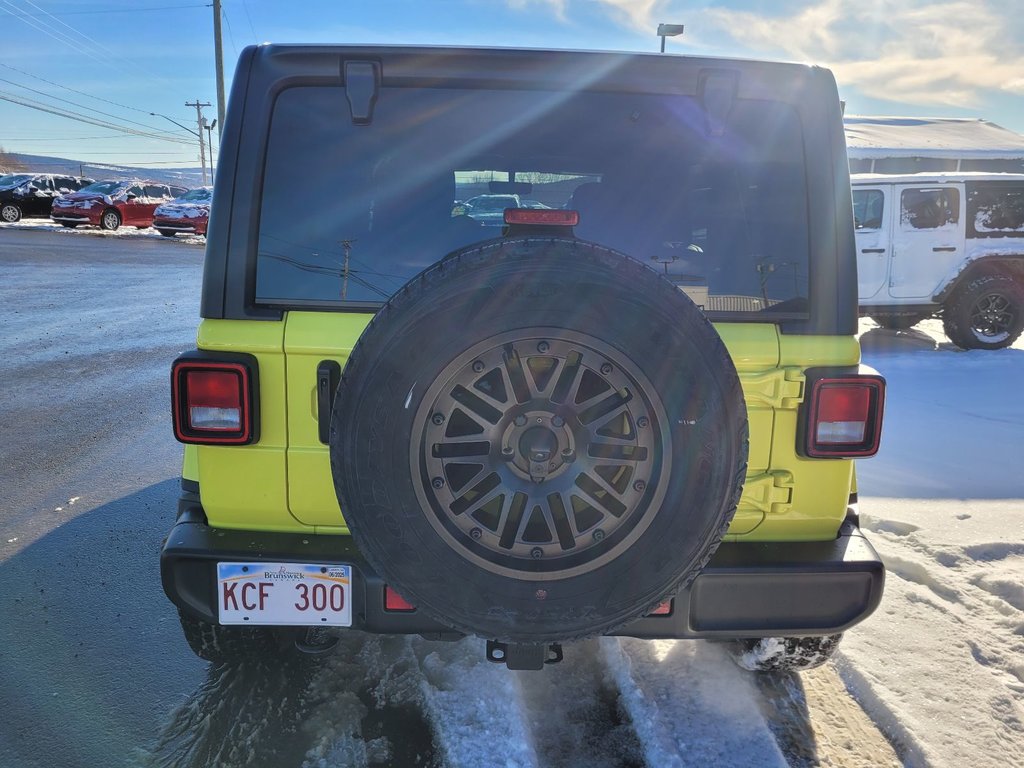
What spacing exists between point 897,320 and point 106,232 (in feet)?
81.8

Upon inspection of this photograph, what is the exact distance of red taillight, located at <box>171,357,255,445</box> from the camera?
6.56 feet

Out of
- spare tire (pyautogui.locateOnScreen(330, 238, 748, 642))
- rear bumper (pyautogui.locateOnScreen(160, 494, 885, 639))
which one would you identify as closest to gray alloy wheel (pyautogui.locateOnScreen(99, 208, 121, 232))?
rear bumper (pyautogui.locateOnScreen(160, 494, 885, 639))

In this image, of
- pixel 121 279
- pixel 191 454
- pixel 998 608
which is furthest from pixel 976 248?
pixel 121 279

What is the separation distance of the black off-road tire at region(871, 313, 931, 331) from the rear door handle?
951 centimetres

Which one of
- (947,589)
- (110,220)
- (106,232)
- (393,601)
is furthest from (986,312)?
(110,220)

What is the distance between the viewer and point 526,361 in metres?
1.77

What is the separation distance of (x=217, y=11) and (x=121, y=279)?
21757 mm

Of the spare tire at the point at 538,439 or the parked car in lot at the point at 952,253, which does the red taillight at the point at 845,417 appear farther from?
the parked car in lot at the point at 952,253

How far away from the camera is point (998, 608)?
3.13 metres

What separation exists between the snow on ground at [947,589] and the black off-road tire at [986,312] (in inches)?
130

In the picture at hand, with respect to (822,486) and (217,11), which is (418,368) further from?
(217,11)

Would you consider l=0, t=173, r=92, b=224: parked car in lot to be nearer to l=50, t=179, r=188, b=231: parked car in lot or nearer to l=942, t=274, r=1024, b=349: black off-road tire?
l=50, t=179, r=188, b=231: parked car in lot

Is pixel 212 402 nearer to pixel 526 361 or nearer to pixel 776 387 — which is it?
pixel 526 361

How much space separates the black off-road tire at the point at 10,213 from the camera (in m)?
26.1
